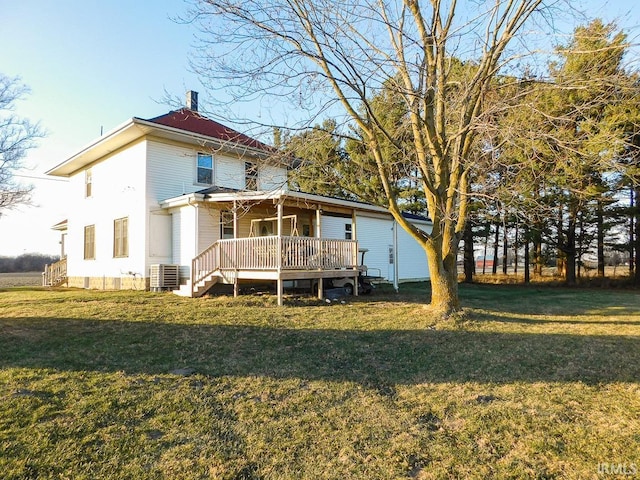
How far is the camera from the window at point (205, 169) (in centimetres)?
1498

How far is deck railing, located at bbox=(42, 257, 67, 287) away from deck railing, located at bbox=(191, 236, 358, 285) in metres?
10.9

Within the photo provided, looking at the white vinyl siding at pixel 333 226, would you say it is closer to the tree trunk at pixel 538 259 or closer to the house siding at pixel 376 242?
the house siding at pixel 376 242

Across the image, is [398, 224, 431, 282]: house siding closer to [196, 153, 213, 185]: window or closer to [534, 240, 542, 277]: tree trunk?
[534, 240, 542, 277]: tree trunk

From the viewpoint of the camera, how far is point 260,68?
25.7 feet

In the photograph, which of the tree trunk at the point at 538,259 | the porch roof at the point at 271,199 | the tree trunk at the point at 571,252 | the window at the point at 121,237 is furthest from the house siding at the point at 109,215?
the tree trunk at the point at 538,259

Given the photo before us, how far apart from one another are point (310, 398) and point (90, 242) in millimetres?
15760

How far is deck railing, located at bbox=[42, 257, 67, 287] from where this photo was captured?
19.2 meters

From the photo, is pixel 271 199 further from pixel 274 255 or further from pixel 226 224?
pixel 226 224

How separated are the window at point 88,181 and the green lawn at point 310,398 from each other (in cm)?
1005

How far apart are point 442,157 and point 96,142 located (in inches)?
485

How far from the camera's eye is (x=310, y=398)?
14.8 feet

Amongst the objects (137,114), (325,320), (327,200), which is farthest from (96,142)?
(325,320)

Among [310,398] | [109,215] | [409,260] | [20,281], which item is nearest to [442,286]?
[310,398]

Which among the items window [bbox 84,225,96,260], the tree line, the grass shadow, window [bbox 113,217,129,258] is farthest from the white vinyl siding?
the grass shadow
